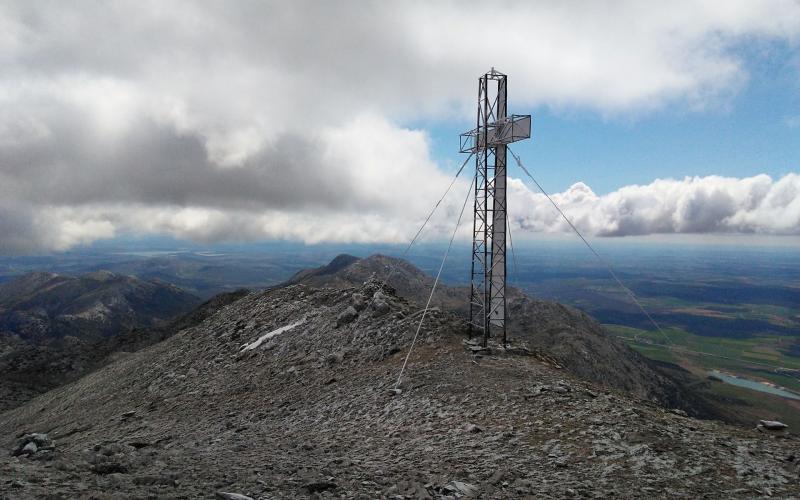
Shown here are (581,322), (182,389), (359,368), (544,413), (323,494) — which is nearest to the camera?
(323,494)

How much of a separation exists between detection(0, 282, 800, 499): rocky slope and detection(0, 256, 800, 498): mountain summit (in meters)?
0.07

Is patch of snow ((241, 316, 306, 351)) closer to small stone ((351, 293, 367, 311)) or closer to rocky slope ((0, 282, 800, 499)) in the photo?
rocky slope ((0, 282, 800, 499))

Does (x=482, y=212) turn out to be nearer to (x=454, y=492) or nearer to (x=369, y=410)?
(x=369, y=410)

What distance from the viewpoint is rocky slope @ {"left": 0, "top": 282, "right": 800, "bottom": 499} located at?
10.9 metres

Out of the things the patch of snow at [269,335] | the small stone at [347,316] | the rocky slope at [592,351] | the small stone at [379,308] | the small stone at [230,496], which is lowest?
the rocky slope at [592,351]

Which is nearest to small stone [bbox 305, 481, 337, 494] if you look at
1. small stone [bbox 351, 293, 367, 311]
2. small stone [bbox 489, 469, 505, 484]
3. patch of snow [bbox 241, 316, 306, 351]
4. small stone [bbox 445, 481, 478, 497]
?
small stone [bbox 445, 481, 478, 497]

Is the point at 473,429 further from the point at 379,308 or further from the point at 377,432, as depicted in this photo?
the point at 379,308

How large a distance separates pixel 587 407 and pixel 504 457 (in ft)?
15.6

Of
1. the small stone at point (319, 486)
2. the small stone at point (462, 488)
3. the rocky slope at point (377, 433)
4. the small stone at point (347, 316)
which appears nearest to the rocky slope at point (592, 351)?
the small stone at point (347, 316)

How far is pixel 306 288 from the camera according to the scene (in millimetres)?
36812

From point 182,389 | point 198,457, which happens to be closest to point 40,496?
point 198,457

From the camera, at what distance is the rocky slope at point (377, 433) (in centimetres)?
1092

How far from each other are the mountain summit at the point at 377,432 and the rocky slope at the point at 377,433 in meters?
0.07

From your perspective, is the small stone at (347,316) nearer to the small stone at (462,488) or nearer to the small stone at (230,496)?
the small stone at (462,488)
